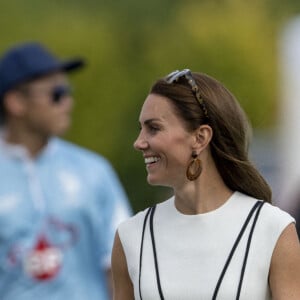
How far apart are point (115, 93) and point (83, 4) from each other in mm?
3931

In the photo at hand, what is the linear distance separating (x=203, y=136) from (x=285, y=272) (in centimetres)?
49

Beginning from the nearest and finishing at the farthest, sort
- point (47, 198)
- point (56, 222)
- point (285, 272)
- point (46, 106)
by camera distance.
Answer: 1. point (285, 272)
2. point (56, 222)
3. point (47, 198)
4. point (46, 106)

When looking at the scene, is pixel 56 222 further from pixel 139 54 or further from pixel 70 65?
pixel 139 54

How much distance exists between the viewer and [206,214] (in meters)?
4.43

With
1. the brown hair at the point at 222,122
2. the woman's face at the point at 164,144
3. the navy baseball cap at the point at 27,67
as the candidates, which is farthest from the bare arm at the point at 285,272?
the navy baseball cap at the point at 27,67

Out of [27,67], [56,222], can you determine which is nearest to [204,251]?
[56,222]

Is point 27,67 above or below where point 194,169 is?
below

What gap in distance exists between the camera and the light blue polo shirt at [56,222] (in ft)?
23.7

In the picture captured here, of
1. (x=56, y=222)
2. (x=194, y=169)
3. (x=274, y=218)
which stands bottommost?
(x=56, y=222)

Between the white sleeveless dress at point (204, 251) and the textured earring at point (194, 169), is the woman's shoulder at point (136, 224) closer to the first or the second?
the white sleeveless dress at point (204, 251)

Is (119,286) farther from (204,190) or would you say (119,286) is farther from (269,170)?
(269,170)

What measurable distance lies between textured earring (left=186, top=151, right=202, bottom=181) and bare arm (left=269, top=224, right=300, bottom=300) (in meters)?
0.35

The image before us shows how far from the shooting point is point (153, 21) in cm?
2223

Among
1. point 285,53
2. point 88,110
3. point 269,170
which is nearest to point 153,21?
point 88,110
